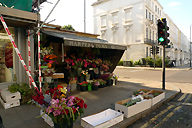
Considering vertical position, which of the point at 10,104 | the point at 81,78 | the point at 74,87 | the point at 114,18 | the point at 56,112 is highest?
the point at 114,18

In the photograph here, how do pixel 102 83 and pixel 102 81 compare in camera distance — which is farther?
pixel 102 81

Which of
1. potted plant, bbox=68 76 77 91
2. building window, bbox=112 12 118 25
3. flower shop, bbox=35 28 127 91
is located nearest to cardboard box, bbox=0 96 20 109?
flower shop, bbox=35 28 127 91

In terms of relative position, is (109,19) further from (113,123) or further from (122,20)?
(113,123)

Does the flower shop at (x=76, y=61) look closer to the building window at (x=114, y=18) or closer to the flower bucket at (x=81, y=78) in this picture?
the flower bucket at (x=81, y=78)

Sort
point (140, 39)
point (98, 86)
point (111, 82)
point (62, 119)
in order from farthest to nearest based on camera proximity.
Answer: point (140, 39) → point (111, 82) → point (98, 86) → point (62, 119)

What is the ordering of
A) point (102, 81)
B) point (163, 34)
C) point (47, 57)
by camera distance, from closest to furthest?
point (47, 57)
point (163, 34)
point (102, 81)

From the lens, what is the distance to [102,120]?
344cm

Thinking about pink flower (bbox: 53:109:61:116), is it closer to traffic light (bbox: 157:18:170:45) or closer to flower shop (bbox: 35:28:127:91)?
flower shop (bbox: 35:28:127:91)

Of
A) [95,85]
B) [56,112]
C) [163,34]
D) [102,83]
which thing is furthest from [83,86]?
[163,34]

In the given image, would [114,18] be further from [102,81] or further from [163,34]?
[102,81]

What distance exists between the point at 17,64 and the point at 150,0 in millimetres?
32921

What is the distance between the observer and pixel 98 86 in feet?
23.3

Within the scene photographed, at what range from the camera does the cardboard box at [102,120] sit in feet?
9.87

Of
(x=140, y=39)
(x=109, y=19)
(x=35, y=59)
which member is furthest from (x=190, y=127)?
(x=109, y=19)
